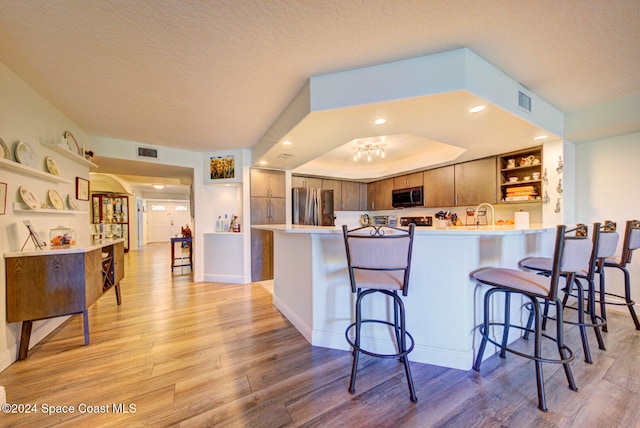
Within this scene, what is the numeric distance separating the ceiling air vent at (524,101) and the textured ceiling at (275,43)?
10 centimetres

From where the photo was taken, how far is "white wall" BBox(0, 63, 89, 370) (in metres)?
1.82

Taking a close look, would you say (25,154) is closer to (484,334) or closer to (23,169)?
(23,169)

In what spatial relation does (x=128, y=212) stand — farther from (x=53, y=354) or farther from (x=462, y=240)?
(x=462, y=240)

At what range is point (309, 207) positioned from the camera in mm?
4590

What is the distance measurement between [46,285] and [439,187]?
5034 mm

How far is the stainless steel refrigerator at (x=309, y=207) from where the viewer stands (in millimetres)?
4559

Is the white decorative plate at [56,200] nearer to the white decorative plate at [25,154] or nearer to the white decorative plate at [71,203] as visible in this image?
the white decorative plate at [71,203]

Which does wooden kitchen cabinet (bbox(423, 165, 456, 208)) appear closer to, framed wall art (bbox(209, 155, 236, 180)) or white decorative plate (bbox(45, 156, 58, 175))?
framed wall art (bbox(209, 155, 236, 180))

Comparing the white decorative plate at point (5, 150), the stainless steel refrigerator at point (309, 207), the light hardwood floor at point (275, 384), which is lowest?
the light hardwood floor at point (275, 384)

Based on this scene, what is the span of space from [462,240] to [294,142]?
205cm

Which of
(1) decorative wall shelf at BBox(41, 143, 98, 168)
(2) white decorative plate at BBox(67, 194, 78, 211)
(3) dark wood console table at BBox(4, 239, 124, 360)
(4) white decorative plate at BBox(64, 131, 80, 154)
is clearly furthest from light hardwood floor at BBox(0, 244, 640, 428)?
(4) white decorative plate at BBox(64, 131, 80, 154)

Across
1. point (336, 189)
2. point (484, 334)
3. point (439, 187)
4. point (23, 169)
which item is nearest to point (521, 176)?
point (439, 187)

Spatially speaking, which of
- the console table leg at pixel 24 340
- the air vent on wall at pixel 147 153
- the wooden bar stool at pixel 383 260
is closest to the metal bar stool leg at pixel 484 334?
the wooden bar stool at pixel 383 260

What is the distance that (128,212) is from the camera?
8.00 meters
